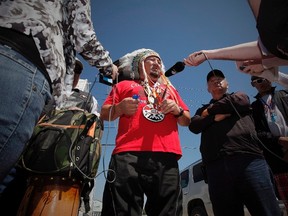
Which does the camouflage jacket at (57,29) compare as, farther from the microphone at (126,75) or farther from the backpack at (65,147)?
the microphone at (126,75)

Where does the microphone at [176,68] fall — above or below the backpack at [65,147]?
above

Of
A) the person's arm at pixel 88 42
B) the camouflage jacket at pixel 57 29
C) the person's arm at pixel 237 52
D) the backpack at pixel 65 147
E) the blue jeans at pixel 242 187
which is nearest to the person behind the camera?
the camouflage jacket at pixel 57 29

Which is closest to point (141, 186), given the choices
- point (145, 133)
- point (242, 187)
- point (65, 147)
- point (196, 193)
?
point (145, 133)

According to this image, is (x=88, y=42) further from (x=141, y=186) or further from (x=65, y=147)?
(x=141, y=186)

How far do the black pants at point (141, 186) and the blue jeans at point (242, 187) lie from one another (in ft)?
2.24

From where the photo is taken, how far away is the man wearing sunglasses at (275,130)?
2500 mm

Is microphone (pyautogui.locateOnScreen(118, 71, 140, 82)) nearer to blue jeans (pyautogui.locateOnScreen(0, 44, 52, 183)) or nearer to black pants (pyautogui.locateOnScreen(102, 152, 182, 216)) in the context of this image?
black pants (pyautogui.locateOnScreen(102, 152, 182, 216))

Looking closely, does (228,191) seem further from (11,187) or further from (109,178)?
(11,187)

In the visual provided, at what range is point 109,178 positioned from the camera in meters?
1.75

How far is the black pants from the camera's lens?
161 centimetres

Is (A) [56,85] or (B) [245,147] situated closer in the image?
(A) [56,85]

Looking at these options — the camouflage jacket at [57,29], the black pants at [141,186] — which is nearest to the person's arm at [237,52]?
the camouflage jacket at [57,29]

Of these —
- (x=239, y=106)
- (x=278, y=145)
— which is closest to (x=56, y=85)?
(x=239, y=106)

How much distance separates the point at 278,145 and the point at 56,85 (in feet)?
8.41
